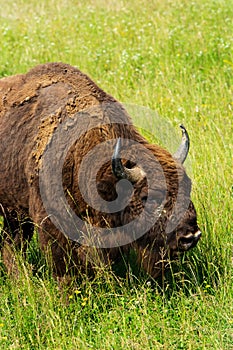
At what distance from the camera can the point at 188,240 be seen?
→ 15.6 ft

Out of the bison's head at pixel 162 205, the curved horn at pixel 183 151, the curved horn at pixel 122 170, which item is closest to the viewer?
the curved horn at pixel 122 170

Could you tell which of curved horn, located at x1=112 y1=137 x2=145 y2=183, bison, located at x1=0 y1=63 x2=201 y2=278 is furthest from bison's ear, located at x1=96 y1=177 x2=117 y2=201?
curved horn, located at x1=112 y1=137 x2=145 y2=183

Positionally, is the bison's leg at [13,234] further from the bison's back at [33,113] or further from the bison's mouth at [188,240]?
the bison's mouth at [188,240]

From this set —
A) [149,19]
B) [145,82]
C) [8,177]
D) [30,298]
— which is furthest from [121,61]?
[30,298]

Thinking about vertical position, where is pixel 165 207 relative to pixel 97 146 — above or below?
below

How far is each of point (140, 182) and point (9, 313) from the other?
1.31 meters

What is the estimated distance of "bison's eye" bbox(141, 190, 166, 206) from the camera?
4.73 metres

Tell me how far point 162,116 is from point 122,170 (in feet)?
10.9

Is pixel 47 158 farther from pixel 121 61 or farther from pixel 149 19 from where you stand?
pixel 149 19

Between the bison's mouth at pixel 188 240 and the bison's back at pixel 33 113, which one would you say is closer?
the bison's mouth at pixel 188 240

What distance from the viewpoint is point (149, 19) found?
12.2 m

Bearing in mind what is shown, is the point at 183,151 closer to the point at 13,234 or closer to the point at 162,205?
the point at 162,205

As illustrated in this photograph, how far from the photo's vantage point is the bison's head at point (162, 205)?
4723 millimetres

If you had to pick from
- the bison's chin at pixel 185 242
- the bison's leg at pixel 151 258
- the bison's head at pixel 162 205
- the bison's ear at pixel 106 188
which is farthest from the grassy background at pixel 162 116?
the bison's ear at pixel 106 188
